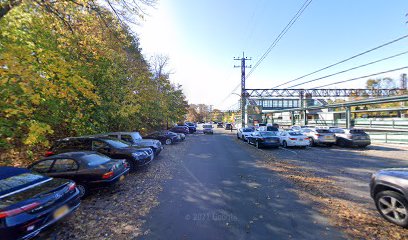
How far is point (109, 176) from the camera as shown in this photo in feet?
20.2

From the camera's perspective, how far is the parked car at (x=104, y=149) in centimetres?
870

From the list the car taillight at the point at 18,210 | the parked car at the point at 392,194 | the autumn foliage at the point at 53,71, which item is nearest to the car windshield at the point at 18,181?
the car taillight at the point at 18,210

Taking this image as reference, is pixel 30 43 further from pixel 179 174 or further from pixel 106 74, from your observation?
pixel 179 174

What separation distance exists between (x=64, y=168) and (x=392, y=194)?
8.07 meters

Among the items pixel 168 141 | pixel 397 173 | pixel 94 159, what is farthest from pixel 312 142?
pixel 94 159

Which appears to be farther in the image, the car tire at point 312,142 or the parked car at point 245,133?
the parked car at point 245,133

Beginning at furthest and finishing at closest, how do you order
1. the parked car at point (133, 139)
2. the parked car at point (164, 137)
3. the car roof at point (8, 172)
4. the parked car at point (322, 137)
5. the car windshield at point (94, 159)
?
1. the parked car at point (164, 137)
2. the parked car at point (322, 137)
3. the parked car at point (133, 139)
4. the car windshield at point (94, 159)
5. the car roof at point (8, 172)

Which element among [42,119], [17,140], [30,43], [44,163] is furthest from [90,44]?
[44,163]

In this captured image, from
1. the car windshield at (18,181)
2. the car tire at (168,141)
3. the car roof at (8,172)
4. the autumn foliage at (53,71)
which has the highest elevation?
the autumn foliage at (53,71)

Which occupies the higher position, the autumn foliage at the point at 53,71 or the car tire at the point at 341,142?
the autumn foliage at the point at 53,71

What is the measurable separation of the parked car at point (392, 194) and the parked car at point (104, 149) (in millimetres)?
7765

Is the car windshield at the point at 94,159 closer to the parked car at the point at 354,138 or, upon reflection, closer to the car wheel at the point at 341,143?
the parked car at the point at 354,138

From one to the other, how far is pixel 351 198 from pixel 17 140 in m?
13.4

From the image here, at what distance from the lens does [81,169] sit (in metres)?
6.02
